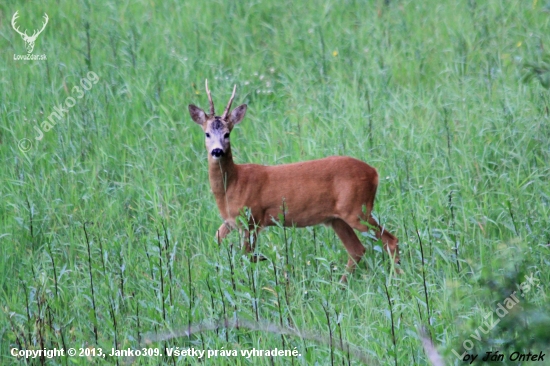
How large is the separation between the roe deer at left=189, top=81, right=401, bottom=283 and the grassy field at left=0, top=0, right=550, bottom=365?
0.15 metres

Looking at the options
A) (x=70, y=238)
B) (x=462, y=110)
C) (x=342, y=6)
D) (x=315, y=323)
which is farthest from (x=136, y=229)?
(x=342, y=6)

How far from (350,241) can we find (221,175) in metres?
1.01

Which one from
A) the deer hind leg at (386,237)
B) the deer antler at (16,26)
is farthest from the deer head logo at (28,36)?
the deer hind leg at (386,237)

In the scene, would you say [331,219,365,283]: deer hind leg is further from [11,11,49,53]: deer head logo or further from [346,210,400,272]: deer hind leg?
[11,11,49,53]: deer head logo

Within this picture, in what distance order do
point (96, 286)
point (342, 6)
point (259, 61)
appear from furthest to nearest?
point (342, 6)
point (259, 61)
point (96, 286)

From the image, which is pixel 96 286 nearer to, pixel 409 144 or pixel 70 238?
pixel 70 238

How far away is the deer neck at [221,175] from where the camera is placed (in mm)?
6250

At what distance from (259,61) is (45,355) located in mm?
4829

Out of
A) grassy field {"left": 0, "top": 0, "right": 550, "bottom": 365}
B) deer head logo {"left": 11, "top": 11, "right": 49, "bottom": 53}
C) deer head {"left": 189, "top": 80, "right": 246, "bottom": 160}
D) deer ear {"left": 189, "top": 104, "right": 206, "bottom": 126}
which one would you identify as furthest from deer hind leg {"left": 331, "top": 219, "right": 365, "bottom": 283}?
deer head logo {"left": 11, "top": 11, "right": 49, "bottom": 53}

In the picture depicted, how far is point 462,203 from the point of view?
20.3 ft

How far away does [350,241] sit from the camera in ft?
20.3

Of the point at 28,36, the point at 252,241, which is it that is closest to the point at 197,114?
the point at 252,241

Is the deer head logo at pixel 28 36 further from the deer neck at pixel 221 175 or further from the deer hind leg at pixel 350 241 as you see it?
the deer hind leg at pixel 350 241

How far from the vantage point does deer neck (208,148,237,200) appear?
20.5ft
